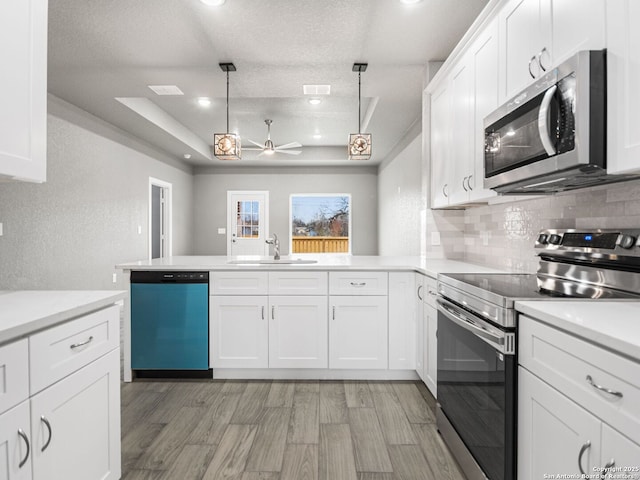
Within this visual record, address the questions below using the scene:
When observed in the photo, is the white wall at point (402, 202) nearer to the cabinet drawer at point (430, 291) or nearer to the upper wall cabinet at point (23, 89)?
the cabinet drawer at point (430, 291)

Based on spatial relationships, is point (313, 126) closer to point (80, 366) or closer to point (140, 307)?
point (140, 307)

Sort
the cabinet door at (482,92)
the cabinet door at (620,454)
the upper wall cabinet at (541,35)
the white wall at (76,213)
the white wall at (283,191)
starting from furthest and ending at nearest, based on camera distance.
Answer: the white wall at (283,191) < the white wall at (76,213) < the cabinet door at (482,92) < the upper wall cabinet at (541,35) < the cabinet door at (620,454)

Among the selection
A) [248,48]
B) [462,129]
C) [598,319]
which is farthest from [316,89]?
[598,319]

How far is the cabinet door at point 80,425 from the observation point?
3.75ft

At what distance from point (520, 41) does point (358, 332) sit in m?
2.05

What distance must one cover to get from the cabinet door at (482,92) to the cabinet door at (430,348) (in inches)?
30.8

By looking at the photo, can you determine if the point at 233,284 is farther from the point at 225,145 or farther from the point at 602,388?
the point at 602,388

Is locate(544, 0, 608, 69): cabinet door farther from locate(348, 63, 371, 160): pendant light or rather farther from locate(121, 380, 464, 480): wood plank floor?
locate(121, 380, 464, 480): wood plank floor

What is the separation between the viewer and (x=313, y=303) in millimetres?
2881

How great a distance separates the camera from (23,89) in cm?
132

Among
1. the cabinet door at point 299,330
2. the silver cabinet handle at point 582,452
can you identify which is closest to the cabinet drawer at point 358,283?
the cabinet door at point 299,330

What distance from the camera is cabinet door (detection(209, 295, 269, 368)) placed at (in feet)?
9.47

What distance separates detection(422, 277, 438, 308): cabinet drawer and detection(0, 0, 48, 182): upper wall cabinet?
2.04m

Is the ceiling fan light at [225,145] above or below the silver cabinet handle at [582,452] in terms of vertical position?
above
